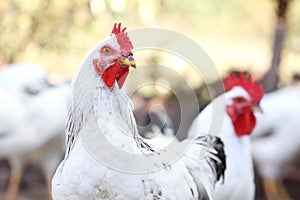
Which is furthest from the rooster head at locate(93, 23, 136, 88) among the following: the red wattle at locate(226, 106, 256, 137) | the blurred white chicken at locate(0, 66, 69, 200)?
the blurred white chicken at locate(0, 66, 69, 200)

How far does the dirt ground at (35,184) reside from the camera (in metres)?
4.56

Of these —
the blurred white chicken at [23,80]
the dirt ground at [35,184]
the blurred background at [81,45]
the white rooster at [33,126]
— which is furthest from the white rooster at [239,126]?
the dirt ground at [35,184]

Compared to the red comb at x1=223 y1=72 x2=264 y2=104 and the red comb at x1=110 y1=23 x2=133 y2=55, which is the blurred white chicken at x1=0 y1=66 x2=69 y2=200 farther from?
the red comb at x1=110 y1=23 x2=133 y2=55

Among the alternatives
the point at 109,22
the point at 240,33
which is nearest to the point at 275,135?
the point at 109,22

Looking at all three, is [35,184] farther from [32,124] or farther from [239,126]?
[239,126]

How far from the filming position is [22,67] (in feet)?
13.5

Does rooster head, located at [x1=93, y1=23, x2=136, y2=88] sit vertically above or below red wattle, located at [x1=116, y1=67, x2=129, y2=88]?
above

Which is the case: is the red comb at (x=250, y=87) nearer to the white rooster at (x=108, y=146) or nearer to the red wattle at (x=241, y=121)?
the red wattle at (x=241, y=121)

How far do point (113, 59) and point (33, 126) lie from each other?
2008 millimetres

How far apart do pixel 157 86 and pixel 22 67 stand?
160cm

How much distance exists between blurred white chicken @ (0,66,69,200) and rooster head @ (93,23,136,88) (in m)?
1.84

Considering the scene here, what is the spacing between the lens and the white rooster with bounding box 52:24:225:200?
2.01 meters

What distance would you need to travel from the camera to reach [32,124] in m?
3.99

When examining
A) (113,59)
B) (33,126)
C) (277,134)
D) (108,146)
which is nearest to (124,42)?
(113,59)
